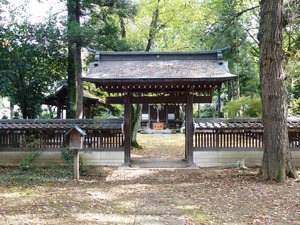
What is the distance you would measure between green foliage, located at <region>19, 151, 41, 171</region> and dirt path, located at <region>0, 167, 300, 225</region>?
2.34 m

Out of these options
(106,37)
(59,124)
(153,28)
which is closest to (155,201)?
(59,124)

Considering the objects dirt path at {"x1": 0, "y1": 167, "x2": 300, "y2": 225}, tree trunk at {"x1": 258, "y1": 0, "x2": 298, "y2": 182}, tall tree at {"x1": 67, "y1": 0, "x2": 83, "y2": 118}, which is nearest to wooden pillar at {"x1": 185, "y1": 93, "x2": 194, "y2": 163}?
dirt path at {"x1": 0, "y1": 167, "x2": 300, "y2": 225}

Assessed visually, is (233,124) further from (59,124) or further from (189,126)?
(59,124)

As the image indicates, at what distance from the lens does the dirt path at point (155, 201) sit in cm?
482

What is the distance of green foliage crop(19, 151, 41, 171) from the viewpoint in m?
9.57

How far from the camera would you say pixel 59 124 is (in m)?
10.5

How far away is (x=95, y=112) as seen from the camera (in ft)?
80.3

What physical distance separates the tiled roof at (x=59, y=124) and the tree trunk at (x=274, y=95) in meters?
5.05

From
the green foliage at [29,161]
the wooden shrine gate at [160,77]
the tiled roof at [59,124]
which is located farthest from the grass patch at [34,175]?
the wooden shrine gate at [160,77]

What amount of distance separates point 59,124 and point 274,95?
7.32 metres

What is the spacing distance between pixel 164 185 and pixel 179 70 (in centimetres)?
430

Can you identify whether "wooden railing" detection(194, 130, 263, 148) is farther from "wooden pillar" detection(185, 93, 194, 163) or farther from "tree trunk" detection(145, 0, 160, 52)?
"tree trunk" detection(145, 0, 160, 52)

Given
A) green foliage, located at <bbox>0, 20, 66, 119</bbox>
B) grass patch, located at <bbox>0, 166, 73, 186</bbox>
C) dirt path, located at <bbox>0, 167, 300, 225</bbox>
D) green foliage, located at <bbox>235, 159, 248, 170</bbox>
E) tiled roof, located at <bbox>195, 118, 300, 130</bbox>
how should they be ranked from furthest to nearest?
green foliage, located at <bbox>0, 20, 66, 119</bbox> < tiled roof, located at <bbox>195, 118, 300, 130</bbox> < green foliage, located at <bbox>235, 159, 248, 170</bbox> < grass patch, located at <bbox>0, 166, 73, 186</bbox> < dirt path, located at <bbox>0, 167, 300, 225</bbox>

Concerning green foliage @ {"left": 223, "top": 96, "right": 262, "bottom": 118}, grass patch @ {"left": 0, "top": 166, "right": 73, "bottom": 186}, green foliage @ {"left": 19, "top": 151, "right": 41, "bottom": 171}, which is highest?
green foliage @ {"left": 223, "top": 96, "right": 262, "bottom": 118}
